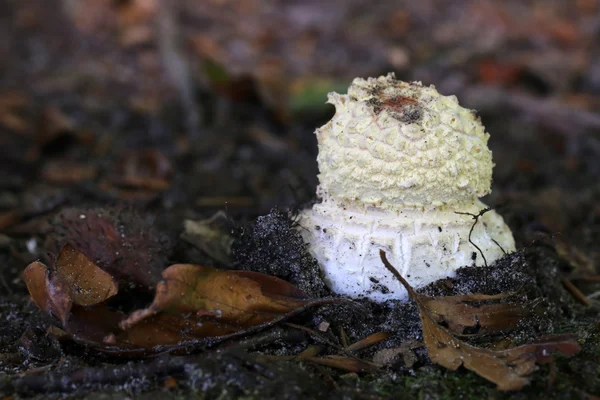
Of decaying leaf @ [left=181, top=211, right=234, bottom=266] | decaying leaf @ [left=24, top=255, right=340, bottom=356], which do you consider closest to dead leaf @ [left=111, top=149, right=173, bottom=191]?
decaying leaf @ [left=181, top=211, right=234, bottom=266]

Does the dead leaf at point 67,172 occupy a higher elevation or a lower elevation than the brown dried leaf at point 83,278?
higher

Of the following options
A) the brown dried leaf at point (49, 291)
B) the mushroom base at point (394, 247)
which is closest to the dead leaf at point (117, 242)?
the brown dried leaf at point (49, 291)

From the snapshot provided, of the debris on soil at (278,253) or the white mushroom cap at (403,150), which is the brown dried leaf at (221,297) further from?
the white mushroom cap at (403,150)

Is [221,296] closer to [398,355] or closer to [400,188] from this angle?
[398,355]

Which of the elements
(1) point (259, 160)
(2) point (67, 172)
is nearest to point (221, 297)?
(1) point (259, 160)

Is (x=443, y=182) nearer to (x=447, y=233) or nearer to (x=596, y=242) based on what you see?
(x=447, y=233)
